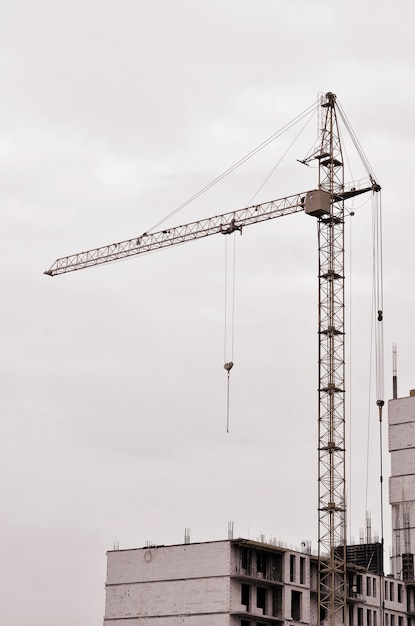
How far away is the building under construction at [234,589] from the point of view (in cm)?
11619

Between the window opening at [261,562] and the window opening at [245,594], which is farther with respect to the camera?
the window opening at [261,562]

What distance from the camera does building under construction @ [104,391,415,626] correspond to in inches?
4574

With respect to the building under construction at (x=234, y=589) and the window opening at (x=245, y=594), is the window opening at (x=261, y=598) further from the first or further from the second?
the window opening at (x=245, y=594)

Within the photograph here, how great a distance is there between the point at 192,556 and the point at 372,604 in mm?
25391

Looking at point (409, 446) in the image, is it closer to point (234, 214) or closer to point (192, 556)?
point (234, 214)

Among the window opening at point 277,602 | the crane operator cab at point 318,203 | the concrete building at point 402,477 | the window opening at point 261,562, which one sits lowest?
the window opening at point 277,602

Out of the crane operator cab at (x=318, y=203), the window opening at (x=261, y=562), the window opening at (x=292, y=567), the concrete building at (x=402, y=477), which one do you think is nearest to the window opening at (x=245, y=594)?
the window opening at (x=261, y=562)

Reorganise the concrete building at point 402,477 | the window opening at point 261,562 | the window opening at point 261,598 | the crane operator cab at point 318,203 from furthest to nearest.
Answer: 1. the concrete building at point 402,477
2. the crane operator cab at point 318,203
3. the window opening at point 261,598
4. the window opening at point 261,562

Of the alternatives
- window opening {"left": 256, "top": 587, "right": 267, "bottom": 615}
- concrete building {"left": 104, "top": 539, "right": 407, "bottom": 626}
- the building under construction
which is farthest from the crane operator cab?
window opening {"left": 256, "top": 587, "right": 267, "bottom": 615}

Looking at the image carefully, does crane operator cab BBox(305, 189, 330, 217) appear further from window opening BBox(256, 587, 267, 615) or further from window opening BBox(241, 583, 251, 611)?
window opening BBox(241, 583, 251, 611)

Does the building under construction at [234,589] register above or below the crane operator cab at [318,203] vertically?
below

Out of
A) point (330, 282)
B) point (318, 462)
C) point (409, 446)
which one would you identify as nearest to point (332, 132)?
point (330, 282)

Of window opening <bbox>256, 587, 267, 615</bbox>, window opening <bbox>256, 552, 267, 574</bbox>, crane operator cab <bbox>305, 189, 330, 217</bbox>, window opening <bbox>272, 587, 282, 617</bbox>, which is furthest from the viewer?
crane operator cab <bbox>305, 189, 330, 217</bbox>

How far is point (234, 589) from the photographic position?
379ft
